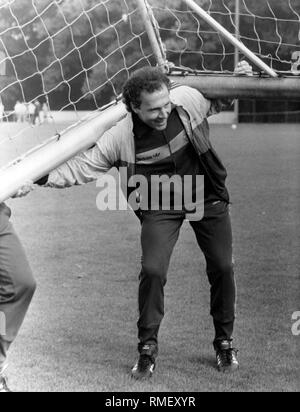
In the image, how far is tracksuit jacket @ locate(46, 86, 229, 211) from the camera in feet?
A: 14.7

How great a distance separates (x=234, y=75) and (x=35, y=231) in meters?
4.66

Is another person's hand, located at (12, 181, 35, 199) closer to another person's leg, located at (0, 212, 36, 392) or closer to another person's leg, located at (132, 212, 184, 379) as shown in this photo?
another person's leg, located at (0, 212, 36, 392)

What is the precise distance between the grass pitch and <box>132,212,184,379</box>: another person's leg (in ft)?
0.42

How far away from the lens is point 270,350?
4852 mm

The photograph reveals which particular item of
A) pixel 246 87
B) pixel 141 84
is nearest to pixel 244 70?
pixel 246 87

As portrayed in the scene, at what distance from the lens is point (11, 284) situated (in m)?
4.13

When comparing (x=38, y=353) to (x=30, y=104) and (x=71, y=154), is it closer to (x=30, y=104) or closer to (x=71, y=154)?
(x=71, y=154)

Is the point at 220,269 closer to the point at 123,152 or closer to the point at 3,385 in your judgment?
the point at 123,152

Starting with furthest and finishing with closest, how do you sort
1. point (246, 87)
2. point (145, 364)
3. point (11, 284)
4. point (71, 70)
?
point (71, 70)
point (246, 87)
point (145, 364)
point (11, 284)

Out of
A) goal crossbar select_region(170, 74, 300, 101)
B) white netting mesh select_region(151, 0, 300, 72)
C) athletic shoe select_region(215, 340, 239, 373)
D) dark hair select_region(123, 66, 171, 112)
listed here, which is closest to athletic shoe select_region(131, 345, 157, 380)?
athletic shoe select_region(215, 340, 239, 373)

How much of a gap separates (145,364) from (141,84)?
149cm

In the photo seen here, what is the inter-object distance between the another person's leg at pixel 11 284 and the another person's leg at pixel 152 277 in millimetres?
670

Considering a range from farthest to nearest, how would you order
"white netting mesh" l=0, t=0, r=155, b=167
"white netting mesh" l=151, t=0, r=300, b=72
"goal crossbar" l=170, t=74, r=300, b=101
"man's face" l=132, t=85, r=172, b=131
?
"white netting mesh" l=151, t=0, r=300, b=72, "white netting mesh" l=0, t=0, r=155, b=167, "goal crossbar" l=170, t=74, r=300, b=101, "man's face" l=132, t=85, r=172, b=131

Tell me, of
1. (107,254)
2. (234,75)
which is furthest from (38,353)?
(107,254)
